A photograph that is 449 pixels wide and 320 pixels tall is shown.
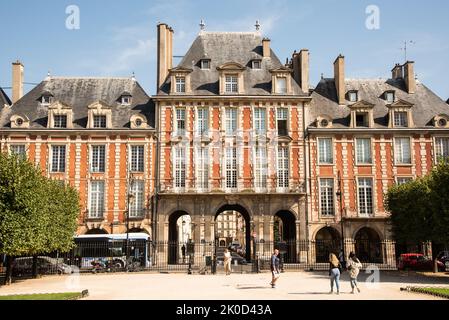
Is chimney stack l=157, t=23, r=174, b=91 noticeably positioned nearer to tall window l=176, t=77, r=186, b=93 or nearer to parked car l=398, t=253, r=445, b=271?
tall window l=176, t=77, r=186, b=93

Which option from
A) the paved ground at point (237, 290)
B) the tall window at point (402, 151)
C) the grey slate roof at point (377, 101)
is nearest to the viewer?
the paved ground at point (237, 290)

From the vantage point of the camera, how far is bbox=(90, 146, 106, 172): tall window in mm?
39938

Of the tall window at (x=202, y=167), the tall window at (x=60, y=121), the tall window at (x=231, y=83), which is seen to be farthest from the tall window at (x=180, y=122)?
the tall window at (x=60, y=121)

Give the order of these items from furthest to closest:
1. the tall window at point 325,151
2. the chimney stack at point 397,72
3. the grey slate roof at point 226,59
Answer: the chimney stack at point 397,72, the grey slate roof at point 226,59, the tall window at point 325,151

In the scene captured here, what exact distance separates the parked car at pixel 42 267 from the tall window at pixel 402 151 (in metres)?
25.4

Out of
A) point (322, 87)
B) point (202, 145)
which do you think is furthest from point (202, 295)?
point (322, 87)

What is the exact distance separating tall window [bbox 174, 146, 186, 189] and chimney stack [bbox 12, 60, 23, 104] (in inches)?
553

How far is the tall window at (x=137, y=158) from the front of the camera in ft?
132

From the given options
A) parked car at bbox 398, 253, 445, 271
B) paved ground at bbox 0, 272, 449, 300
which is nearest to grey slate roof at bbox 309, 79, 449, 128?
parked car at bbox 398, 253, 445, 271

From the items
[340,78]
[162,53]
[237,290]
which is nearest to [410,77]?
[340,78]

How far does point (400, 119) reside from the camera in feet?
136

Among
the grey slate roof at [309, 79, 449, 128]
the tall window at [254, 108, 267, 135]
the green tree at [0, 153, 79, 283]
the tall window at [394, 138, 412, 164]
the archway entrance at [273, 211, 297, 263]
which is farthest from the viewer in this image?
the grey slate roof at [309, 79, 449, 128]

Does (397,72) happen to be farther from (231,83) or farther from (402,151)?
(231,83)

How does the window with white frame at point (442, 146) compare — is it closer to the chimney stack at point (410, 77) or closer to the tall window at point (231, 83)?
the chimney stack at point (410, 77)
